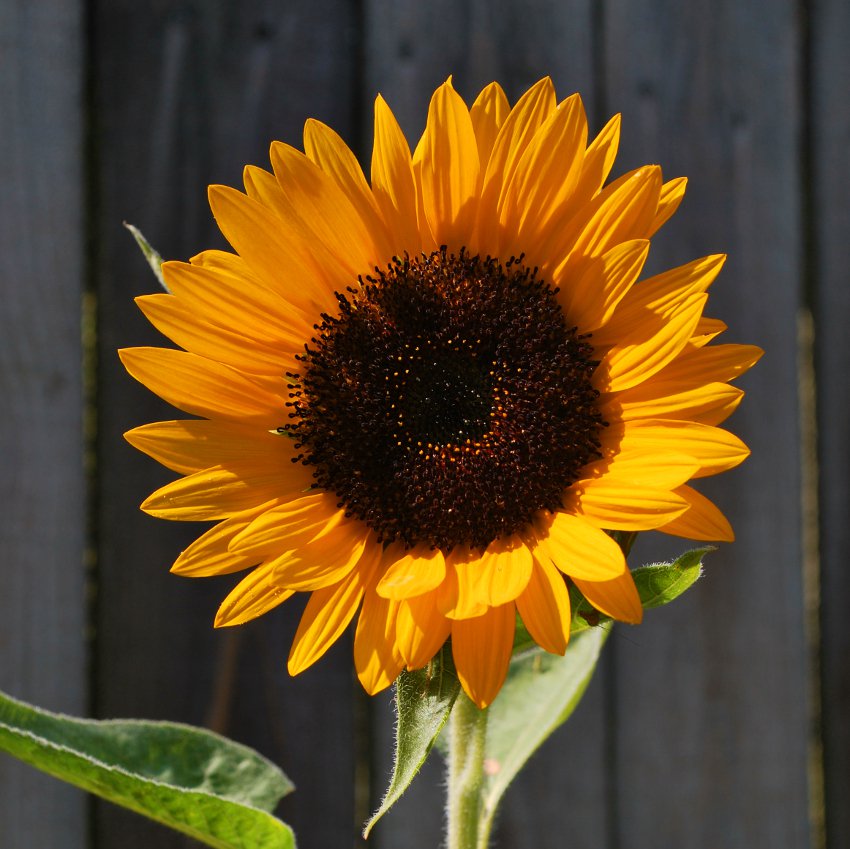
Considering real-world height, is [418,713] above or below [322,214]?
below

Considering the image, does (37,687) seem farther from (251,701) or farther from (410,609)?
(410,609)

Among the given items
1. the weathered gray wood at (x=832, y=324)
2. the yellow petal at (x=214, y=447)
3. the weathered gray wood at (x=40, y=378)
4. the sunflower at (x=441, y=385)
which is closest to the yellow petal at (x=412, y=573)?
the sunflower at (x=441, y=385)

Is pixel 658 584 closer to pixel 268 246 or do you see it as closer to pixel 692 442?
pixel 692 442

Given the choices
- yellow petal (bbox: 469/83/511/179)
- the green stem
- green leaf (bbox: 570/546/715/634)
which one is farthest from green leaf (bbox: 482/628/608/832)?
yellow petal (bbox: 469/83/511/179)

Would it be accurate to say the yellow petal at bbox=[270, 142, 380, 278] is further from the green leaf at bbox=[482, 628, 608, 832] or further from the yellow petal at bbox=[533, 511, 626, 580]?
the green leaf at bbox=[482, 628, 608, 832]

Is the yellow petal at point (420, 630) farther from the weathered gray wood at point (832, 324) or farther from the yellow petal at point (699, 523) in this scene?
Result: the weathered gray wood at point (832, 324)

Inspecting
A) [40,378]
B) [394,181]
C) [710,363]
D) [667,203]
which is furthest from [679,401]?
[40,378]
